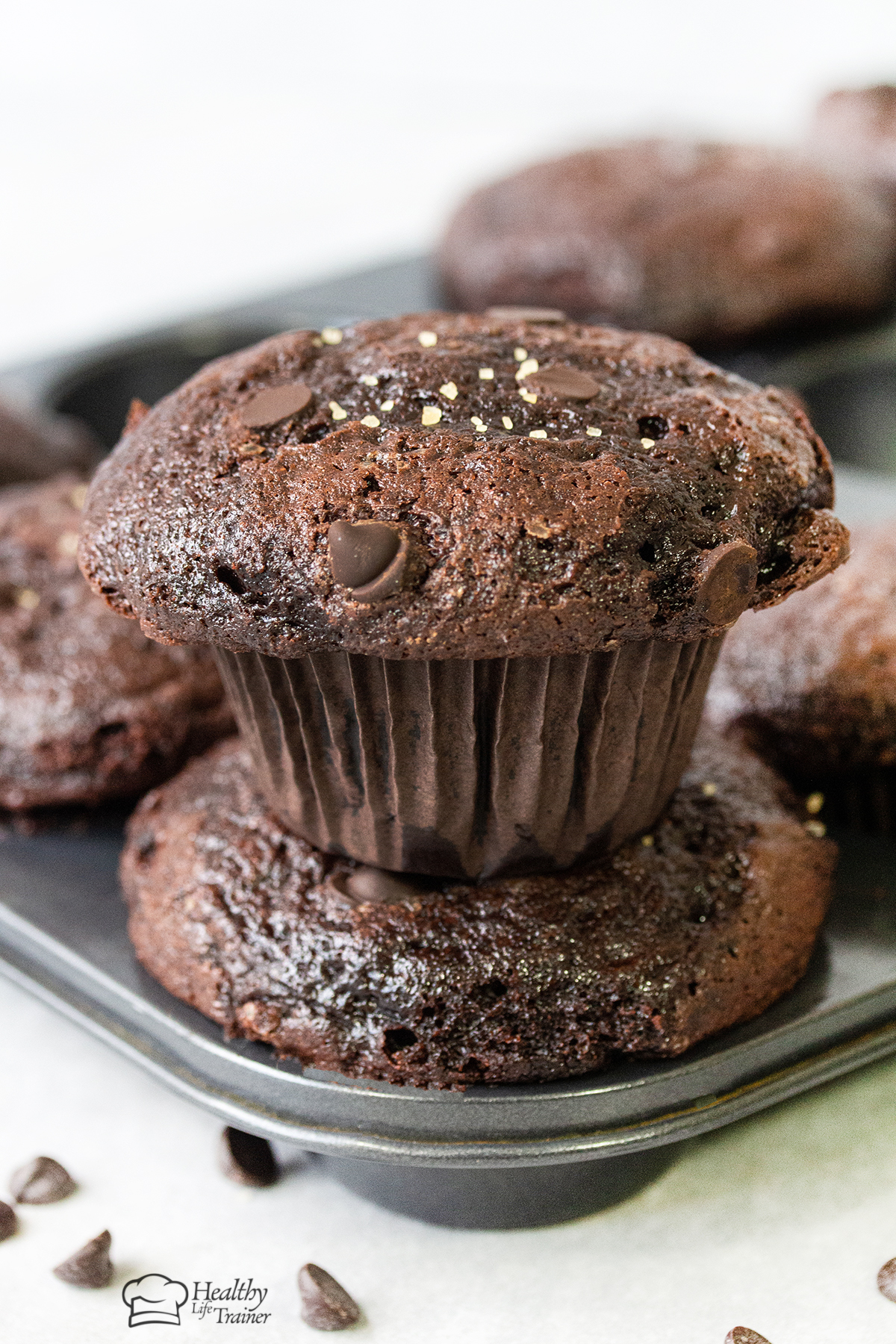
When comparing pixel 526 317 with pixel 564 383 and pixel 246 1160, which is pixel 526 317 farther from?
pixel 246 1160

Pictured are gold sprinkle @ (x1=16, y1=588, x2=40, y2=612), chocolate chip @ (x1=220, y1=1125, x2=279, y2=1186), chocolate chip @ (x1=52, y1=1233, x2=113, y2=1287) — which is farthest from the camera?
gold sprinkle @ (x1=16, y1=588, x2=40, y2=612)

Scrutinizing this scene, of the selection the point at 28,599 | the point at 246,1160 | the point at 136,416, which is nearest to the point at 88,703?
the point at 28,599

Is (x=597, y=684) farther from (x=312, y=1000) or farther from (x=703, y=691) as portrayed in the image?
(x=312, y=1000)

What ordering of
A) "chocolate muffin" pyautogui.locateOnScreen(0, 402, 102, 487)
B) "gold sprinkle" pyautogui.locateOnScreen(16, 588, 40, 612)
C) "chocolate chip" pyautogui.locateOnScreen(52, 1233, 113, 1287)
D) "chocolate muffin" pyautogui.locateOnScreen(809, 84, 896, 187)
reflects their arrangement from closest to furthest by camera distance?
"chocolate chip" pyautogui.locateOnScreen(52, 1233, 113, 1287), "gold sprinkle" pyautogui.locateOnScreen(16, 588, 40, 612), "chocolate muffin" pyautogui.locateOnScreen(0, 402, 102, 487), "chocolate muffin" pyautogui.locateOnScreen(809, 84, 896, 187)

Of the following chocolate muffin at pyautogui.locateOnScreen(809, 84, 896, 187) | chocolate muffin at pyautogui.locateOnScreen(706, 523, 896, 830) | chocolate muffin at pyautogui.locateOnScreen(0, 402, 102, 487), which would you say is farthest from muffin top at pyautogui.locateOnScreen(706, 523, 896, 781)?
chocolate muffin at pyautogui.locateOnScreen(809, 84, 896, 187)

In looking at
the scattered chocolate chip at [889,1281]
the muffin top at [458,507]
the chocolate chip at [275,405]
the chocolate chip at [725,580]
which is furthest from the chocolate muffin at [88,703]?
the scattered chocolate chip at [889,1281]

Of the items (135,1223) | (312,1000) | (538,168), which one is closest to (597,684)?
(312,1000)

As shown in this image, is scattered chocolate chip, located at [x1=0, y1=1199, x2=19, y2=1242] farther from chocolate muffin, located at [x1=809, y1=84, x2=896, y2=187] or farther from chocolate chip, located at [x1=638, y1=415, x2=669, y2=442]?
chocolate muffin, located at [x1=809, y1=84, x2=896, y2=187]
